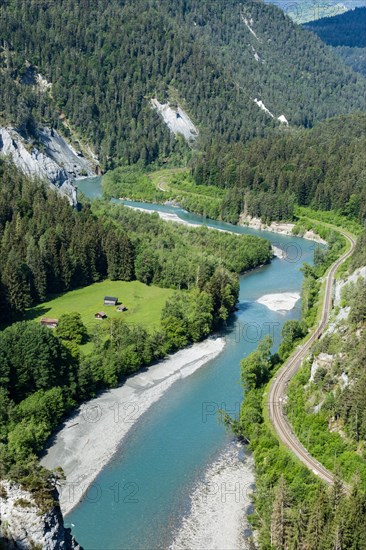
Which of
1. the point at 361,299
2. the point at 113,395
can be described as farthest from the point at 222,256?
the point at 113,395

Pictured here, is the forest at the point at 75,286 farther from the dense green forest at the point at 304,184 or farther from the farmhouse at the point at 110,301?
the dense green forest at the point at 304,184

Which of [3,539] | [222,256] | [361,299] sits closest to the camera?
[3,539]

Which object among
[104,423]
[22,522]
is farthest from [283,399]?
[22,522]

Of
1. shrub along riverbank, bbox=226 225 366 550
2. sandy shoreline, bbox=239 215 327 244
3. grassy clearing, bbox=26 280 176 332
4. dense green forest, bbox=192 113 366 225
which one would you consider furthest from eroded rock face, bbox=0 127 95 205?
shrub along riverbank, bbox=226 225 366 550

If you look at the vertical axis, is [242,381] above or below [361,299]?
below

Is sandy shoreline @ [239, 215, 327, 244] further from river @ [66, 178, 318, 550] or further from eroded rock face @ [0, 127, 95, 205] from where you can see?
river @ [66, 178, 318, 550]

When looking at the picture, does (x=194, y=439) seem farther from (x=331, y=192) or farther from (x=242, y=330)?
(x=331, y=192)

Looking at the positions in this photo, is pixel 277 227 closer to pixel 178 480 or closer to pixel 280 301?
pixel 280 301
